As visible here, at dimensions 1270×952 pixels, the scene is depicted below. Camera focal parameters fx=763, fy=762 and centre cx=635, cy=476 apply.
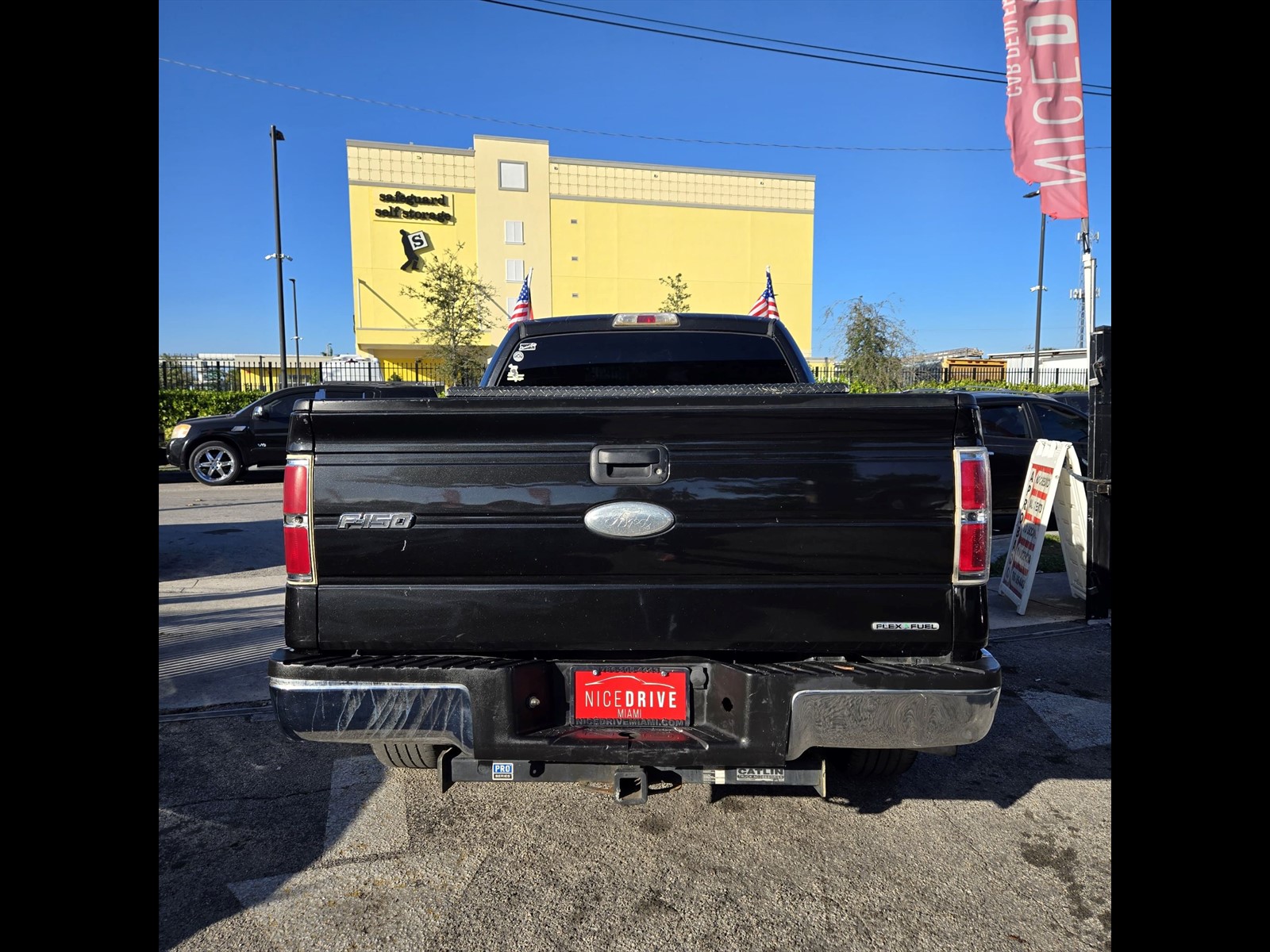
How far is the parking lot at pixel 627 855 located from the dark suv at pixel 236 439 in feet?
36.3

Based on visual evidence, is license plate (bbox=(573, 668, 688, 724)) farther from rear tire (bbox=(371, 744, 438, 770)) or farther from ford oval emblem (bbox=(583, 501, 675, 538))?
rear tire (bbox=(371, 744, 438, 770))

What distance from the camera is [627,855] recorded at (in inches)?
108

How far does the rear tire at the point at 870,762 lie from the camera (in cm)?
296

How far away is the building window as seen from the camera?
41.7 m

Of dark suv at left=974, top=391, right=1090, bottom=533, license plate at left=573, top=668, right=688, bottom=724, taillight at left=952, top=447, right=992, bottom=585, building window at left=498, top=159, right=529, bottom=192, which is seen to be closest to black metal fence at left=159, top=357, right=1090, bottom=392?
license plate at left=573, top=668, right=688, bottom=724

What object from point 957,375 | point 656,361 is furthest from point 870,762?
point 957,375

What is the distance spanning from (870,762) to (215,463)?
1410cm

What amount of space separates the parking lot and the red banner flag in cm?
610

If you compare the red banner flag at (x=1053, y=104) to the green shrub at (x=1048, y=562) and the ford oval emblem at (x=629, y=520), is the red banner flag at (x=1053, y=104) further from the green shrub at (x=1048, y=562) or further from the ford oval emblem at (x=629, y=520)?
the ford oval emblem at (x=629, y=520)

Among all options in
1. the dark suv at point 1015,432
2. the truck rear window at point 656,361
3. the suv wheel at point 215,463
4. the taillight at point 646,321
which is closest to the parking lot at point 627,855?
the truck rear window at point 656,361

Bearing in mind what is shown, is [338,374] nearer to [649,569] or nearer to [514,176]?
[514,176]
